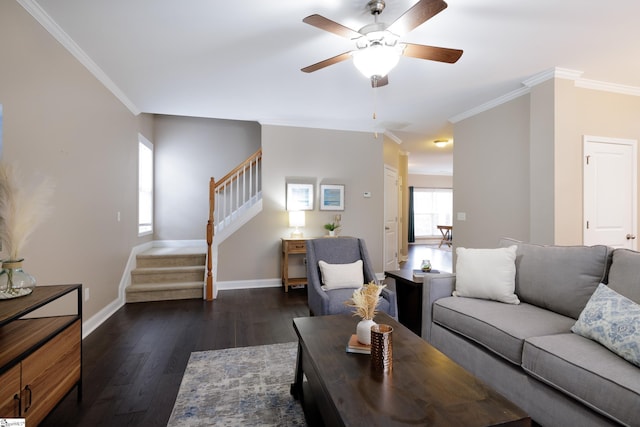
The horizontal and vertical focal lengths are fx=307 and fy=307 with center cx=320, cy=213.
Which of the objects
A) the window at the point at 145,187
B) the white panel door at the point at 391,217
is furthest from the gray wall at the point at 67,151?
the white panel door at the point at 391,217

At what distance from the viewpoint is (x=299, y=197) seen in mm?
5160

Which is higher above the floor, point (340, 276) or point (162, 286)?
point (340, 276)

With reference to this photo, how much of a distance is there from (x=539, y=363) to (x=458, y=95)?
3.35 meters

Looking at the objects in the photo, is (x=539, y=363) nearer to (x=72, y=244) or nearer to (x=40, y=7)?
(x=72, y=244)

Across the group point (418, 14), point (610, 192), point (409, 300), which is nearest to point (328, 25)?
point (418, 14)

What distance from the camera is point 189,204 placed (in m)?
5.98

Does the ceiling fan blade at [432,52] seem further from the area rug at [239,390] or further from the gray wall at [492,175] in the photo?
the area rug at [239,390]

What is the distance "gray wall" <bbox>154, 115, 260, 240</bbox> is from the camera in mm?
5809

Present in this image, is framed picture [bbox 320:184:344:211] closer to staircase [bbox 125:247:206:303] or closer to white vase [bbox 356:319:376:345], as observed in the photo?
staircase [bbox 125:247:206:303]

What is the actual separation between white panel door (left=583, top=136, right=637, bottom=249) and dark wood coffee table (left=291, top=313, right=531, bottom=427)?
3181 mm

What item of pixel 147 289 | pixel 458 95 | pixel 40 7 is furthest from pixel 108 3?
pixel 458 95

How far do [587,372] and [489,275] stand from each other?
3.46 ft

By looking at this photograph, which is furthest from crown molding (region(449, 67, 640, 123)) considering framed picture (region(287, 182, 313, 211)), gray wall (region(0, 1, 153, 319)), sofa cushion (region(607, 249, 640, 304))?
gray wall (region(0, 1, 153, 319))

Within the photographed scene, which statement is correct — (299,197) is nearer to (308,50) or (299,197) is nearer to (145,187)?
(308,50)
